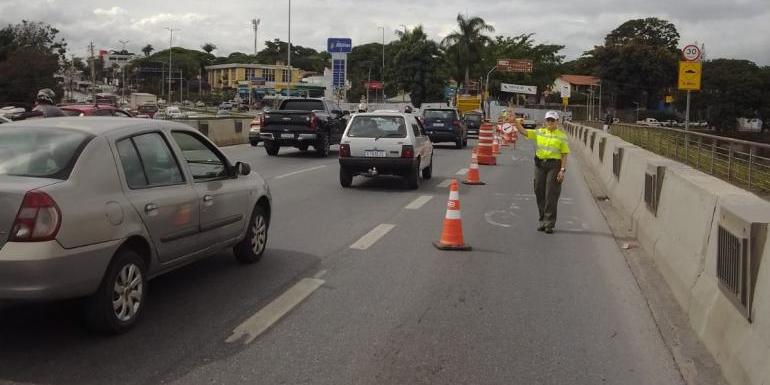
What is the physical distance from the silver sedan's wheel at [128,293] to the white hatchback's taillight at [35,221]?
2.21 ft

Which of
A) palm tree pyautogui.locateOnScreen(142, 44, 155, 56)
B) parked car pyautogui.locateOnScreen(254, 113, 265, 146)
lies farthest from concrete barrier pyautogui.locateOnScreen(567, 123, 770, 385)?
palm tree pyautogui.locateOnScreen(142, 44, 155, 56)


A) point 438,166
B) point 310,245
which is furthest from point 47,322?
point 438,166

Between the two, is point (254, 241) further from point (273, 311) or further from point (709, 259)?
point (709, 259)

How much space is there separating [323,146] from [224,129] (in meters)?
7.13

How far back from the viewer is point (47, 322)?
5.12 m

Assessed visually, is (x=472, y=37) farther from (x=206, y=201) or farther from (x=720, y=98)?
(x=206, y=201)

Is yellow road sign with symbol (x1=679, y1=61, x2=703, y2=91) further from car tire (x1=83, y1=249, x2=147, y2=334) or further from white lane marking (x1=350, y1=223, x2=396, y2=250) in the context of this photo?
car tire (x1=83, y1=249, x2=147, y2=334)

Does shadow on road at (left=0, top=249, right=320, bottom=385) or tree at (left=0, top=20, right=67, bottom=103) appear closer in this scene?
shadow on road at (left=0, top=249, right=320, bottom=385)

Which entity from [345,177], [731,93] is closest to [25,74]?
[345,177]

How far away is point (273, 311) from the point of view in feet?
18.3

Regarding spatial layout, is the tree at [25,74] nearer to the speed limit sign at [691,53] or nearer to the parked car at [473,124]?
the parked car at [473,124]

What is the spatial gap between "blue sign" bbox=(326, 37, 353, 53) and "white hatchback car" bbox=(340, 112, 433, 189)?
37.2 meters

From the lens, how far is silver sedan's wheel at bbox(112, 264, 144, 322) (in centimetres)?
485

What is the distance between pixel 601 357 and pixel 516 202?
8445 mm
